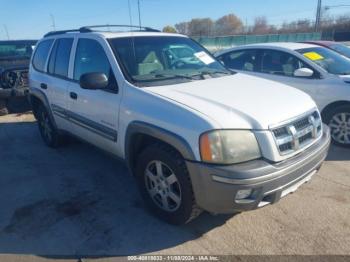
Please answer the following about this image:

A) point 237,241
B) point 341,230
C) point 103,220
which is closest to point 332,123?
point 341,230

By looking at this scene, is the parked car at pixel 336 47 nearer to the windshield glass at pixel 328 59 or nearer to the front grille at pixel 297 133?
the windshield glass at pixel 328 59

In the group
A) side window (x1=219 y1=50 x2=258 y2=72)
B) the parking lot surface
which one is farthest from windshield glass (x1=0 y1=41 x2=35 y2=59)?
side window (x1=219 y1=50 x2=258 y2=72)

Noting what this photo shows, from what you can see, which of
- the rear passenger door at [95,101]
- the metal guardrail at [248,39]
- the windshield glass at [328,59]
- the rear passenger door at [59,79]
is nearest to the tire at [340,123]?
the windshield glass at [328,59]

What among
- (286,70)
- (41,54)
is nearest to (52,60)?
(41,54)

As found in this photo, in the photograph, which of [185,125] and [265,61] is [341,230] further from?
[265,61]

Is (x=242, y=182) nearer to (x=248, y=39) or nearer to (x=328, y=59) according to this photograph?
(x=328, y=59)

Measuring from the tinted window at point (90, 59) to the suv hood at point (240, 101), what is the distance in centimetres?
79

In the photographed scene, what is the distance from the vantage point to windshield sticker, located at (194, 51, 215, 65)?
165 inches

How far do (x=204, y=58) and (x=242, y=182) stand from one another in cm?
215

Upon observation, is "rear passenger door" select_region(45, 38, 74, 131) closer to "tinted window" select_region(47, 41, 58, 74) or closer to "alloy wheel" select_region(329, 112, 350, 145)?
"tinted window" select_region(47, 41, 58, 74)

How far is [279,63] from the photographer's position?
19.1 feet

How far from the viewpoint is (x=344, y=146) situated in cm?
516

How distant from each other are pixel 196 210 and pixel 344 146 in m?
3.30

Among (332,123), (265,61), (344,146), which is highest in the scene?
(265,61)
